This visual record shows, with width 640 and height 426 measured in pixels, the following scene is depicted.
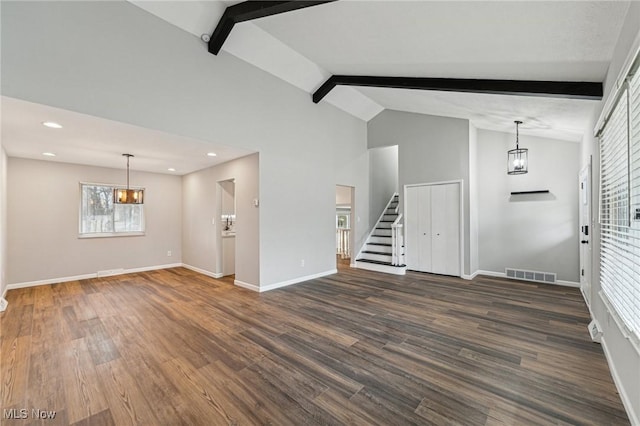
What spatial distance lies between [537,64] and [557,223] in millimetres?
3778

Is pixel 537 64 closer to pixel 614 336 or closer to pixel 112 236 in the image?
pixel 614 336

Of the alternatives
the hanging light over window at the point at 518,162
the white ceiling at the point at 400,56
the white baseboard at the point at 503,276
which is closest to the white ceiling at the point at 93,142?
the white ceiling at the point at 400,56

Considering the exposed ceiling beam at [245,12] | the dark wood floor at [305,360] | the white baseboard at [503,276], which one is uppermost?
the exposed ceiling beam at [245,12]

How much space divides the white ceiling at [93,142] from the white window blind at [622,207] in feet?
14.8

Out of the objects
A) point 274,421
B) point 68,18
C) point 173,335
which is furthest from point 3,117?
point 274,421

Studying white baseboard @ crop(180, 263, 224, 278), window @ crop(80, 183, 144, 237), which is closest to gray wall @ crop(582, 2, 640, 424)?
white baseboard @ crop(180, 263, 224, 278)

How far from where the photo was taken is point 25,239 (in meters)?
5.02

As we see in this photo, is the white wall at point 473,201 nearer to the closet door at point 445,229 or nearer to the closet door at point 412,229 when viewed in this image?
the closet door at point 445,229

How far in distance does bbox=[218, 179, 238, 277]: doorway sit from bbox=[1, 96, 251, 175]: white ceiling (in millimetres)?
671

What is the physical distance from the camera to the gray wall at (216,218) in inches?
192

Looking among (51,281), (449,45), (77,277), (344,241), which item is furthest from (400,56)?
(51,281)

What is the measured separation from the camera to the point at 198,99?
390cm

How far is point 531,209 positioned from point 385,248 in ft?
10.3

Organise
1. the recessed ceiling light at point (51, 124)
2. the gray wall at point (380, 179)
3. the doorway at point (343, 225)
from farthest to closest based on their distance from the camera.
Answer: the doorway at point (343, 225), the gray wall at point (380, 179), the recessed ceiling light at point (51, 124)
